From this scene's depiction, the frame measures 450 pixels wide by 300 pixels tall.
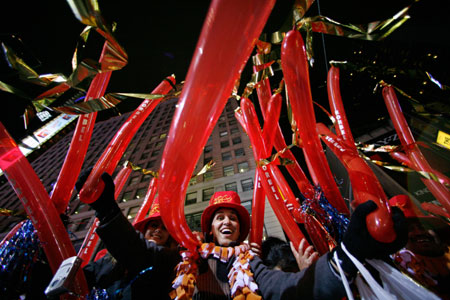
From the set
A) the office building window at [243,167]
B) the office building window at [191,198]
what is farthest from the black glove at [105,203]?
the office building window at [243,167]

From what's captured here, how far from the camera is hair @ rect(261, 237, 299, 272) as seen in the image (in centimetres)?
230

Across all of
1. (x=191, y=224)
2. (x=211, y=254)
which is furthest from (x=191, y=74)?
(x=191, y=224)

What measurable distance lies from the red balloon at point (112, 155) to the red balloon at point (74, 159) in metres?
0.21

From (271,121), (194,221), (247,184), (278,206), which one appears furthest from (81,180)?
(247,184)

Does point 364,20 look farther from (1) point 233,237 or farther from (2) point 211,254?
(2) point 211,254

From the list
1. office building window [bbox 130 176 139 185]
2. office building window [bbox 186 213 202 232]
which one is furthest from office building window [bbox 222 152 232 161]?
office building window [bbox 130 176 139 185]

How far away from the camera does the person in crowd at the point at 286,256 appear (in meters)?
1.83

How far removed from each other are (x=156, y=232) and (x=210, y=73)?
→ 9.23 feet

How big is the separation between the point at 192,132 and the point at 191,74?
31cm

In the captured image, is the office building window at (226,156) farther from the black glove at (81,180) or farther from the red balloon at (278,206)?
the black glove at (81,180)

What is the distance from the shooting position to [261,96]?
10.6ft

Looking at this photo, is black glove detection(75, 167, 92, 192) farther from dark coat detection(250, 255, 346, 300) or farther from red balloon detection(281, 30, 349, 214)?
red balloon detection(281, 30, 349, 214)

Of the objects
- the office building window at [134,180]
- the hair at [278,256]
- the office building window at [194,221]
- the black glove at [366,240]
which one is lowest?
the office building window at [194,221]

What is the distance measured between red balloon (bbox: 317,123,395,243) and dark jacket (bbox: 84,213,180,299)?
1849mm
